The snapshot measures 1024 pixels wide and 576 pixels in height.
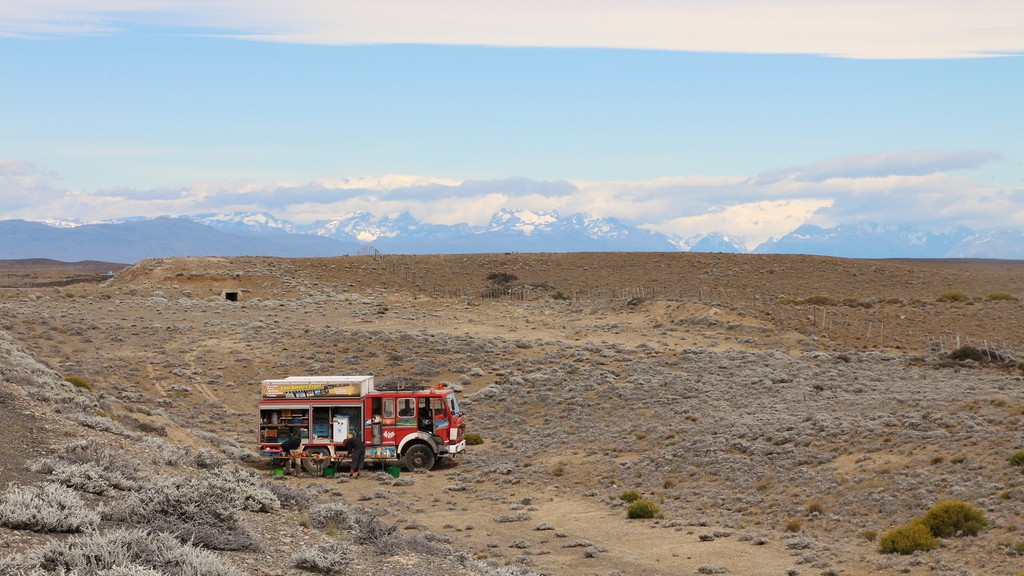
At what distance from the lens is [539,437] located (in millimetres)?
32344

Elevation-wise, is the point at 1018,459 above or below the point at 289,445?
above

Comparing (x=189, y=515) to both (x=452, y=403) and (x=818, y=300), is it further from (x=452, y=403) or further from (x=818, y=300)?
(x=818, y=300)

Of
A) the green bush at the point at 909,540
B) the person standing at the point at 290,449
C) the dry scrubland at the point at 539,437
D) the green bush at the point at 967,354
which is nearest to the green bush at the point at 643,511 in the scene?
the dry scrubland at the point at 539,437

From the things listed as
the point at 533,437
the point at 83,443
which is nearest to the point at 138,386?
the point at 533,437

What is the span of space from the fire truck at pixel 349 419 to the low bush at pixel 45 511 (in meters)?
15.0

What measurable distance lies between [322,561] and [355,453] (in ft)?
49.7

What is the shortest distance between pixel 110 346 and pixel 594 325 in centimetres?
2690

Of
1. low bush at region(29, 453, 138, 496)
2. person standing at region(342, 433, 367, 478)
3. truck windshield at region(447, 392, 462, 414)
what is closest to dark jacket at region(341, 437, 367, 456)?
person standing at region(342, 433, 367, 478)

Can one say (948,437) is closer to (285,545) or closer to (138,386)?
(285,545)

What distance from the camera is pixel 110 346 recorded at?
47.0 metres

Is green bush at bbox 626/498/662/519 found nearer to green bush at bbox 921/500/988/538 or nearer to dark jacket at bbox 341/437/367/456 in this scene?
green bush at bbox 921/500/988/538

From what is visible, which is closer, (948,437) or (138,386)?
(948,437)

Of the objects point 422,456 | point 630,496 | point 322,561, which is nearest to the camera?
point 322,561

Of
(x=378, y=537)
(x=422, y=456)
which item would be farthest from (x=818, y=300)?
(x=378, y=537)
